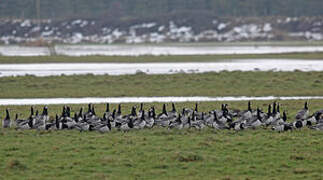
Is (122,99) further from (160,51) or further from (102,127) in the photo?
(160,51)

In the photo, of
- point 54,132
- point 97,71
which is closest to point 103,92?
point 97,71

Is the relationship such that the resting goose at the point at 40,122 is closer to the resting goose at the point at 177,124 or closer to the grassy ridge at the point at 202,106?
the grassy ridge at the point at 202,106

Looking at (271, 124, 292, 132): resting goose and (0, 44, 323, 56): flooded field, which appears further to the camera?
(0, 44, 323, 56): flooded field

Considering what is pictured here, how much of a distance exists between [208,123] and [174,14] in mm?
91263

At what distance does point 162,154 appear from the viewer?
1377 centimetres

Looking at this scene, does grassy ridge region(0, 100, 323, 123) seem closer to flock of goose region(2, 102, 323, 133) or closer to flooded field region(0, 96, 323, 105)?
flooded field region(0, 96, 323, 105)

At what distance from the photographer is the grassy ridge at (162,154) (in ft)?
40.0

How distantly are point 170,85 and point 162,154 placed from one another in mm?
16831

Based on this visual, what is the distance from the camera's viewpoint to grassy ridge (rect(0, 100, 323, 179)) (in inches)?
480

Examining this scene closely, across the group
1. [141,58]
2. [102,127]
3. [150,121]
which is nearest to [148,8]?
[141,58]

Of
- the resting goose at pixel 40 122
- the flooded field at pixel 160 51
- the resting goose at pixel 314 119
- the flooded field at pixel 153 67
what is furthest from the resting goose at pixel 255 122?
the flooded field at pixel 160 51

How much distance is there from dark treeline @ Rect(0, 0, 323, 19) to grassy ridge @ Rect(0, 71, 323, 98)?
78.7 meters

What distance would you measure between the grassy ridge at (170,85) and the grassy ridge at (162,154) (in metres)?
10.8

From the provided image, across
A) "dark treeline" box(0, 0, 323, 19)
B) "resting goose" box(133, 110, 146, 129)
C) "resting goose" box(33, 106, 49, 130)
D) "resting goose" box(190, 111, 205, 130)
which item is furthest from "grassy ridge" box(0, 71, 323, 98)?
"dark treeline" box(0, 0, 323, 19)
